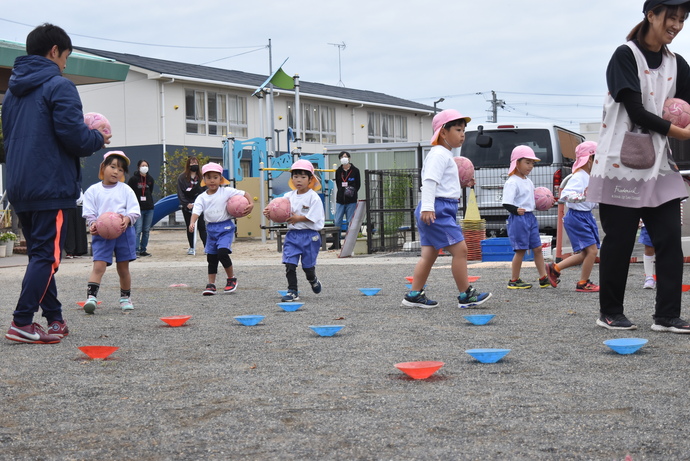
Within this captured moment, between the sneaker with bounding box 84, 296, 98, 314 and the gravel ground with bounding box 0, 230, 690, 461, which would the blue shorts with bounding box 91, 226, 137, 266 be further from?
the gravel ground with bounding box 0, 230, 690, 461

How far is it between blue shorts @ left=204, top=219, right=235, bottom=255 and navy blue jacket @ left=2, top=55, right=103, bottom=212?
11.7 feet

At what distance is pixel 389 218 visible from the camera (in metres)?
17.5

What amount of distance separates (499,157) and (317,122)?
2849cm

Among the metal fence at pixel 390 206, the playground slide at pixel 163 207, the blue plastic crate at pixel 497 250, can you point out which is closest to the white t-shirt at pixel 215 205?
the blue plastic crate at pixel 497 250

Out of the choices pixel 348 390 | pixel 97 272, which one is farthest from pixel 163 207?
pixel 348 390

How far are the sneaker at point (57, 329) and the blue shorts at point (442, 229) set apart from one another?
2898 millimetres

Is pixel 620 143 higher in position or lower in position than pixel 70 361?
higher

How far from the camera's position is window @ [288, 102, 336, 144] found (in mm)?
44219

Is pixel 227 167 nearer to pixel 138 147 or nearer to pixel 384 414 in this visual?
pixel 138 147

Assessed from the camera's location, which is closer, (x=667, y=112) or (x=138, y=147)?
(x=667, y=112)

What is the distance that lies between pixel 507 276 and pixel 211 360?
258 inches

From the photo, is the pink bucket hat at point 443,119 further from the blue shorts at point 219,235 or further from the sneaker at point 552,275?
the blue shorts at point 219,235

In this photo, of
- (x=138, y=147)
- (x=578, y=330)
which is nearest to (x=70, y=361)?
(x=578, y=330)

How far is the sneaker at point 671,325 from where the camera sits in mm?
5762
